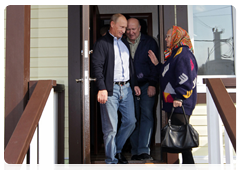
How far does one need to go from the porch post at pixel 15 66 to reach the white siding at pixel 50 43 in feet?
3.27

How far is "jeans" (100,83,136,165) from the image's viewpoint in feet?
8.00

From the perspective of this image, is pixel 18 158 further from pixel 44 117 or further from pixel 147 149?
pixel 147 149

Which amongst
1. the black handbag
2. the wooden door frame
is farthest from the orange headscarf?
the wooden door frame

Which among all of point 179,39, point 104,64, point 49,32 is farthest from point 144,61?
point 49,32

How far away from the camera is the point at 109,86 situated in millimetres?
2469

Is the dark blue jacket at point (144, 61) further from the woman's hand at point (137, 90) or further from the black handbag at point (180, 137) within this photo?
the black handbag at point (180, 137)

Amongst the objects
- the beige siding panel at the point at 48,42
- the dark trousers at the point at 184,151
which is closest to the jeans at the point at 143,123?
the dark trousers at the point at 184,151

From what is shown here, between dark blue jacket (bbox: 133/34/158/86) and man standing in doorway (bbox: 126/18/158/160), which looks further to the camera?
dark blue jacket (bbox: 133/34/158/86)

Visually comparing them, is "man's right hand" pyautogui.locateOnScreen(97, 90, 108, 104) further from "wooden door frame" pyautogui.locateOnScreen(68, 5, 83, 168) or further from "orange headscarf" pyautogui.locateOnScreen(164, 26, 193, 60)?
"orange headscarf" pyautogui.locateOnScreen(164, 26, 193, 60)

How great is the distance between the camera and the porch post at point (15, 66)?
1.82 metres

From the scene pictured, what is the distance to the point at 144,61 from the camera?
2863 millimetres

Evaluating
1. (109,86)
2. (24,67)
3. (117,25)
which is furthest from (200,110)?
(24,67)

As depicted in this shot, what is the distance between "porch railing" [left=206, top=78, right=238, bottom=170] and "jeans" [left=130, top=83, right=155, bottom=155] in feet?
3.33
